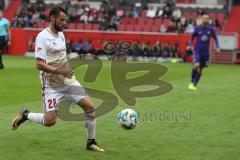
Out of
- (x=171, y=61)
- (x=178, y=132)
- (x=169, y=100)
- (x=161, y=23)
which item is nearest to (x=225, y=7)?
(x=161, y=23)

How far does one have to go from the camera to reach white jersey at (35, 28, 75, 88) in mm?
8414

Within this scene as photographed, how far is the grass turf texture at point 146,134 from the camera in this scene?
8.41 meters

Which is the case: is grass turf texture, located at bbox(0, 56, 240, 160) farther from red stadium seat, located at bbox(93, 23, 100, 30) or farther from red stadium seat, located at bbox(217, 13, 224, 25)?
red stadium seat, located at bbox(93, 23, 100, 30)

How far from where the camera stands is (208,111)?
12852mm

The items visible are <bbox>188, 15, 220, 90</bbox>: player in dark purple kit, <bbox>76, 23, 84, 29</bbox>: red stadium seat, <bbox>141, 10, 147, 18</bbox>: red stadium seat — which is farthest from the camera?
<bbox>141, 10, 147, 18</bbox>: red stadium seat

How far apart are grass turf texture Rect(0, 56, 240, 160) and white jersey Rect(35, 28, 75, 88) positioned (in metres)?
1.02

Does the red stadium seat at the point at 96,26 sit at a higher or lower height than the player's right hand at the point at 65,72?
lower

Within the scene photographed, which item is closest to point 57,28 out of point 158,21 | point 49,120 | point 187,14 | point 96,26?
point 49,120

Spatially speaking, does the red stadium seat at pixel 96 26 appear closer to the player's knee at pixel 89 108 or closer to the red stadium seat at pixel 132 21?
the red stadium seat at pixel 132 21

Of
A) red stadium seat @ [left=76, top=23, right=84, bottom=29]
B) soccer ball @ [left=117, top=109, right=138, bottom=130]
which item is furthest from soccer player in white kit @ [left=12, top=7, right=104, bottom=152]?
red stadium seat @ [left=76, top=23, right=84, bottom=29]

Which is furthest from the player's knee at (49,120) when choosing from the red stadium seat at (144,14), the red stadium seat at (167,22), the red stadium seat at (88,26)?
the red stadium seat at (144,14)

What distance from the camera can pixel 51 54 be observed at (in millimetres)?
8555

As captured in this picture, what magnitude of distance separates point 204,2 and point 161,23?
197 inches

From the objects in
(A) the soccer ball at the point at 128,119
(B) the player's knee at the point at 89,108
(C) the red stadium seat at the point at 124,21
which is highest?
(B) the player's knee at the point at 89,108
